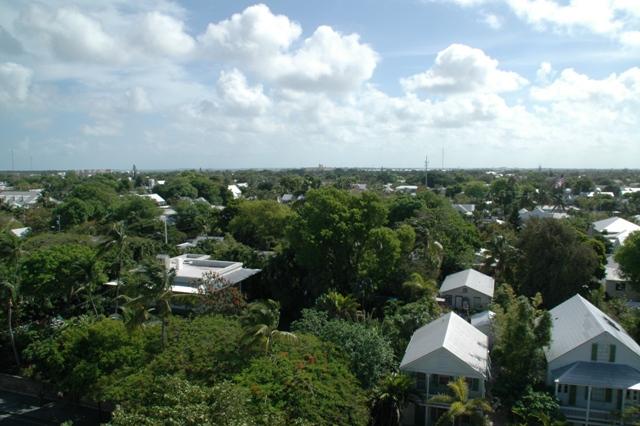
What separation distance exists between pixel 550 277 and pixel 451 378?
15180mm

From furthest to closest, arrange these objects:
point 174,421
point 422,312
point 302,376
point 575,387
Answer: point 422,312
point 575,387
point 302,376
point 174,421

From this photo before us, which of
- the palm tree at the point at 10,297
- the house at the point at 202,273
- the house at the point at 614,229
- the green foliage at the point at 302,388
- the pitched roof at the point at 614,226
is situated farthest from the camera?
the pitched roof at the point at 614,226

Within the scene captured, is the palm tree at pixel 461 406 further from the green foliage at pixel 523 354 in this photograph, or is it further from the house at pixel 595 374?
the house at pixel 595 374

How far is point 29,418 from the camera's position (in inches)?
854

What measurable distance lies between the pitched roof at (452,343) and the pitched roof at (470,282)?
8.46 metres

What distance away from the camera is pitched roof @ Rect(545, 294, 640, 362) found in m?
19.7

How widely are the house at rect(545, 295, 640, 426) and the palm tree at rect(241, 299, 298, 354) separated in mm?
11255

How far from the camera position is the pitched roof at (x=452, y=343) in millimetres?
19297

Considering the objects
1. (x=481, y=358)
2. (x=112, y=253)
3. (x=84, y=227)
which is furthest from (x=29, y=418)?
(x=84, y=227)

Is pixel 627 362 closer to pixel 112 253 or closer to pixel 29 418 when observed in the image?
pixel 29 418

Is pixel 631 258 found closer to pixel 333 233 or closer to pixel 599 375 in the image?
Answer: pixel 599 375

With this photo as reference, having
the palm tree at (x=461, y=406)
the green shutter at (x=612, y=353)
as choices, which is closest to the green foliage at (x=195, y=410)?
the palm tree at (x=461, y=406)

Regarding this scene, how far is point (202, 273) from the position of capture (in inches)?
1230

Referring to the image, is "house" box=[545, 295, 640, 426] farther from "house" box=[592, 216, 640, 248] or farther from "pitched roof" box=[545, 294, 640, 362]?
"house" box=[592, 216, 640, 248]
